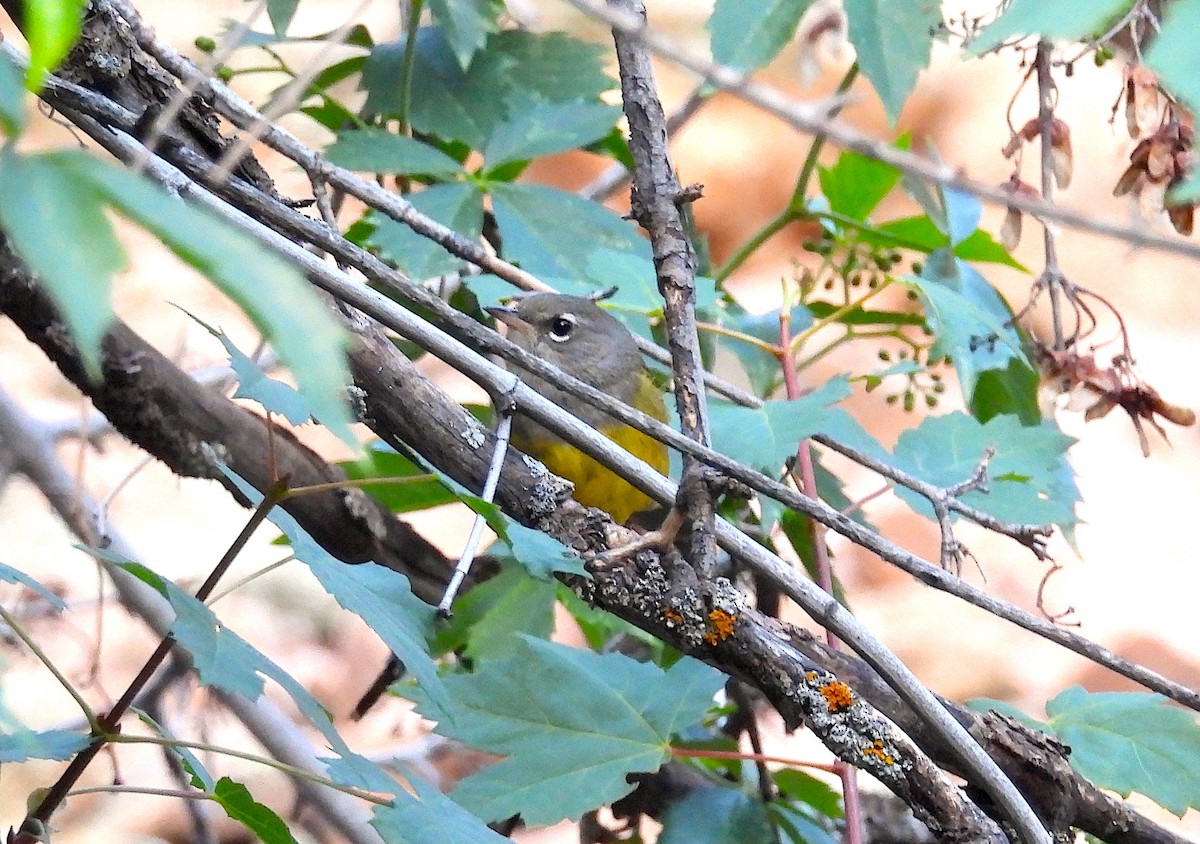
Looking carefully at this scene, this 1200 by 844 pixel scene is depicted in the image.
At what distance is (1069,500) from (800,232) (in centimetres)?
548

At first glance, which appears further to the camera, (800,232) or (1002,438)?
(800,232)

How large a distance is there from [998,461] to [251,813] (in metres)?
1.23

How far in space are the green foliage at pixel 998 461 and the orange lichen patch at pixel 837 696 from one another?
64 centimetres

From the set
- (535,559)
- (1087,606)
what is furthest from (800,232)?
(535,559)

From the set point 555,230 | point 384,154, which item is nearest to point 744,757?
point 555,230

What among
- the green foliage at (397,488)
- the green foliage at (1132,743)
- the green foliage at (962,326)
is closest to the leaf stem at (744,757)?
the green foliage at (1132,743)

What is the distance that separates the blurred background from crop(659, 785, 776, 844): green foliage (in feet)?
7.63

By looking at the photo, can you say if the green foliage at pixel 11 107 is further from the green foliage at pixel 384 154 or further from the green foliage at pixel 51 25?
the green foliage at pixel 384 154

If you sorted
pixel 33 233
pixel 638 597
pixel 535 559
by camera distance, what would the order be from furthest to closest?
pixel 638 597 → pixel 535 559 → pixel 33 233

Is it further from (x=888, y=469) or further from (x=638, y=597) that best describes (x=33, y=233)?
(x=888, y=469)

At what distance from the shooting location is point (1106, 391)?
6.10 ft

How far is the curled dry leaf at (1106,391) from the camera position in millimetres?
1853

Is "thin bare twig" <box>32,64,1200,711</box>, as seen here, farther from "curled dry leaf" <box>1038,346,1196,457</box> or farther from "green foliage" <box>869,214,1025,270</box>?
"green foliage" <box>869,214,1025,270</box>

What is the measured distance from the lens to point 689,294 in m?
1.22
